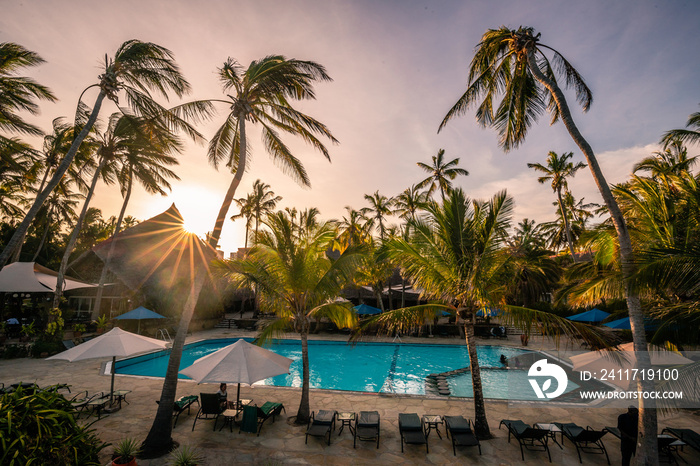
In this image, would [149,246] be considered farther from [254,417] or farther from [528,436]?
[528,436]

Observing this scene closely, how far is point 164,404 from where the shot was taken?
6.86 metres

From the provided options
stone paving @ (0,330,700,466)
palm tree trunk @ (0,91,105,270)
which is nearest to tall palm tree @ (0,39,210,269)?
palm tree trunk @ (0,91,105,270)

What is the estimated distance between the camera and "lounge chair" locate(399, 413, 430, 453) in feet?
21.9

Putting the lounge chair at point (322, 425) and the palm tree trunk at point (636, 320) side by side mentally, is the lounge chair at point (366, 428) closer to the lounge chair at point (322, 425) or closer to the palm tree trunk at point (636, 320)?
the lounge chair at point (322, 425)

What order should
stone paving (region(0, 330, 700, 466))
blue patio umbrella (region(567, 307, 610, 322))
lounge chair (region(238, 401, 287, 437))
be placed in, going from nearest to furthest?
stone paving (region(0, 330, 700, 466)) → lounge chair (region(238, 401, 287, 437)) → blue patio umbrella (region(567, 307, 610, 322))

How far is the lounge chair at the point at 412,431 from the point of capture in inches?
263

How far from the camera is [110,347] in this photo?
27.5 feet

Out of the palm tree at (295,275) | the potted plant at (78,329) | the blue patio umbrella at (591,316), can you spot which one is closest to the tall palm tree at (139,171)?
the potted plant at (78,329)

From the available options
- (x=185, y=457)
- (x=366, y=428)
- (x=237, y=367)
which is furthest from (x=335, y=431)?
(x=185, y=457)

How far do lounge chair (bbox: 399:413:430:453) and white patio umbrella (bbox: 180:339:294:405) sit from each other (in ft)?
10.5

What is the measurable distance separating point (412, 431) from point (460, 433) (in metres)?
1.15

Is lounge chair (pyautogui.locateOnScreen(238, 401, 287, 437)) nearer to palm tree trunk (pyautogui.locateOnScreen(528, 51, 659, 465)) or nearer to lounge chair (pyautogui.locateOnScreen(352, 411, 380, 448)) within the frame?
lounge chair (pyautogui.locateOnScreen(352, 411, 380, 448))

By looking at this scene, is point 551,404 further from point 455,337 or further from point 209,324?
point 209,324

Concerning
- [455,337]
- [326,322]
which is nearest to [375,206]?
[326,322]
